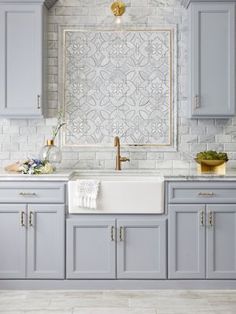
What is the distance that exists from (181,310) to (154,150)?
1587 millimetres

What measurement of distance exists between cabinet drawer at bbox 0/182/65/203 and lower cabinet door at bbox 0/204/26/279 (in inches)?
2.5

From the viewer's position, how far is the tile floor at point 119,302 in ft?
11.7

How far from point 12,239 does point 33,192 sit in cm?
42

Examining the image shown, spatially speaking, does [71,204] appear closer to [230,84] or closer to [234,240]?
[234,240]

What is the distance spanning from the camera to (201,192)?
4008mm

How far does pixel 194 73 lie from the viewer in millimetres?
4316

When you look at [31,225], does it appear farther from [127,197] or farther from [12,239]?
[127,197]

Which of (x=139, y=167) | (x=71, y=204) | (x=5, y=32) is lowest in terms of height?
(x=71, y=204)

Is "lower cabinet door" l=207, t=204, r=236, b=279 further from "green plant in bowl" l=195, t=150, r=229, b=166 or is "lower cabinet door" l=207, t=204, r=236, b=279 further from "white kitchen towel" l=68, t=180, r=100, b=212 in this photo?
"white kitchen towel" l=68, t=180, r=100, b=212

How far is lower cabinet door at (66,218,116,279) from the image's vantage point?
13.1 feet

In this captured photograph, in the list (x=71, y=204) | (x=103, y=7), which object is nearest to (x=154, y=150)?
(x=71, y=204)

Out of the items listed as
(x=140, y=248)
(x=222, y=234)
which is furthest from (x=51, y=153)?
(x=222, y=234)

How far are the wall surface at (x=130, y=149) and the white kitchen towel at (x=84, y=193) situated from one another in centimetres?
71

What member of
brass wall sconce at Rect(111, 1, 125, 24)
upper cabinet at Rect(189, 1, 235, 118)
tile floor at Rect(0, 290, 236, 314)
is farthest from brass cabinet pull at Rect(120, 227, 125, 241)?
brass wall sconce at Rect(111, 1, 125, 24)
